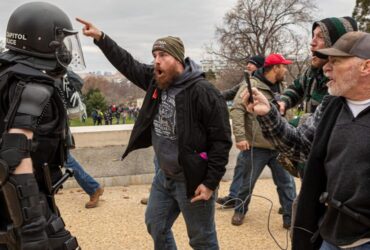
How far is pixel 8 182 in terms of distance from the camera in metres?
2.20

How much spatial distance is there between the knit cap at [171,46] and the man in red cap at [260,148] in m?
1.67

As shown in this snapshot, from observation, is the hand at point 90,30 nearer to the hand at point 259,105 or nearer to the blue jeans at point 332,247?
the hand at point 259,105

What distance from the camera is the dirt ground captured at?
15.1ft

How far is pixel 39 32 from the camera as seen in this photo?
2.58m

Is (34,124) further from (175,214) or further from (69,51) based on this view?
(175,214)

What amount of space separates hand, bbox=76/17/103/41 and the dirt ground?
7.48 feet

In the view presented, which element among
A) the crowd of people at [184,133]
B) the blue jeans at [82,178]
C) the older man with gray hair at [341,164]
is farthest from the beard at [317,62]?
the blue jeans at [82,178]

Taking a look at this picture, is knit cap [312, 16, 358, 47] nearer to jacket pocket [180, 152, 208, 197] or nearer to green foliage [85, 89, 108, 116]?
jacket pocket [180, 152, 208, 197]

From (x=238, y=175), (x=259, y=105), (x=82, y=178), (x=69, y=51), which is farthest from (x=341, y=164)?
(x=82, y=178)

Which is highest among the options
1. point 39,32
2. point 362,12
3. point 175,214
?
point 362,12

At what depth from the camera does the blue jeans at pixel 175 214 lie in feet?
10.8

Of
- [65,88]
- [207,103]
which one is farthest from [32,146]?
[207,103]

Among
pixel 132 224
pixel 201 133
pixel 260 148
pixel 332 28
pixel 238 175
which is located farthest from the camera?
pixel 238 175

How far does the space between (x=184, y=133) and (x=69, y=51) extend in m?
1.01
